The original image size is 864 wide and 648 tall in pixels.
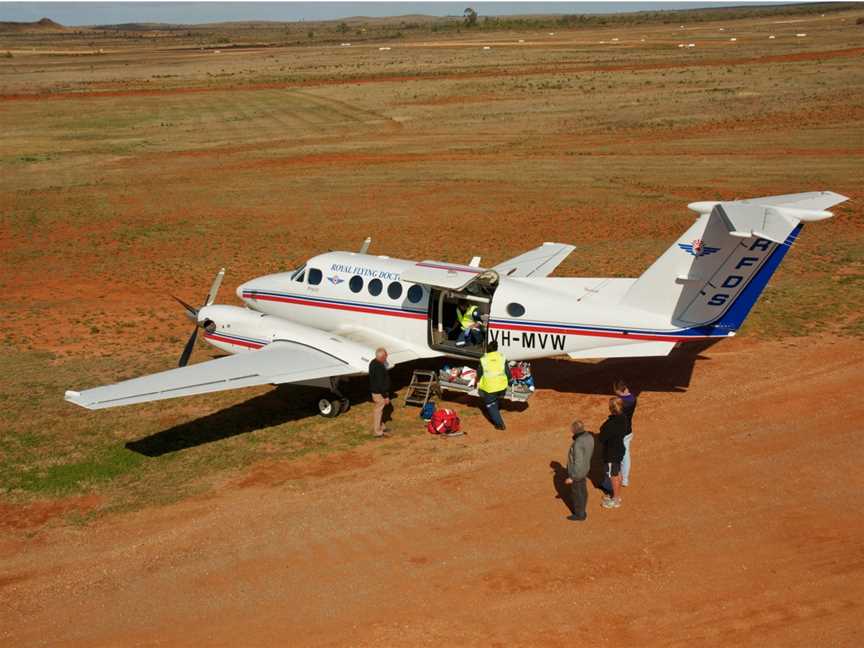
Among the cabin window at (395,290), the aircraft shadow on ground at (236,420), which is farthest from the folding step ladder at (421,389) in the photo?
the aircraft shadow on ground at (236,420)

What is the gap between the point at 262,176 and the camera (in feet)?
145

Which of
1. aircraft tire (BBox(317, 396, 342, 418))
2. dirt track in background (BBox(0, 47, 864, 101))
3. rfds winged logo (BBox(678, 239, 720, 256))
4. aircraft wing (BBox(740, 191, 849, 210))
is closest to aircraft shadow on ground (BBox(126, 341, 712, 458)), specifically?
aircraft tire (BBox(317, 396, 342, 418))

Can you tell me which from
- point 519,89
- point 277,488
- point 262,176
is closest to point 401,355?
point 277,488

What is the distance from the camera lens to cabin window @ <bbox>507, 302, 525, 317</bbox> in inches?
700

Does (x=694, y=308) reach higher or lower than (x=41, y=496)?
higher

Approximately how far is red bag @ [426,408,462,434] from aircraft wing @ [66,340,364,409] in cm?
189

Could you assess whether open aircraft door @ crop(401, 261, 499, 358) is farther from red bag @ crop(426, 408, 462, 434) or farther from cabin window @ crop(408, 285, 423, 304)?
red bag @ crop(426, 408, 462, 434)

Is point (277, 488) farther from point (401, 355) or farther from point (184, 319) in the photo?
point (184, 319)

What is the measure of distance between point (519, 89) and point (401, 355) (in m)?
57.2

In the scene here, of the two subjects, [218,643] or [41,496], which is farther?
[41,496]

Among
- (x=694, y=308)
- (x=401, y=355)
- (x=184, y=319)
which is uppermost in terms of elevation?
(x=694, y=308)

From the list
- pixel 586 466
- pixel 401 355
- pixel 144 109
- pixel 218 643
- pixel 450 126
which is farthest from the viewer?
pixel 144 109

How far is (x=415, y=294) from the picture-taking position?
733 inches

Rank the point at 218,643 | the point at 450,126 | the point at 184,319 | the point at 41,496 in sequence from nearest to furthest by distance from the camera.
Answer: the point at 218,643 < the point at 41,496 < the point at 184,319 < the point at 450,126
